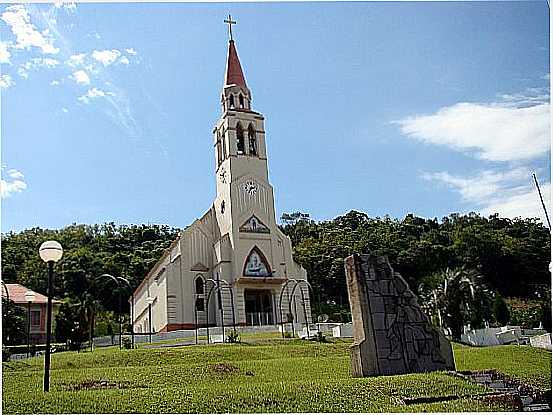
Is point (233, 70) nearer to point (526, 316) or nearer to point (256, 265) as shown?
point (256, 265)

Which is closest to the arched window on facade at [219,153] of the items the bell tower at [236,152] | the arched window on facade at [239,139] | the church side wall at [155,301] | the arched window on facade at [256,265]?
the bell tower at [236,152]

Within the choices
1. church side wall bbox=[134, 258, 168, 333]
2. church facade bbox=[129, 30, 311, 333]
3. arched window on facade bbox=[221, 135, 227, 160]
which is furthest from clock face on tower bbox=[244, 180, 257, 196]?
church side wall bbox=[134, 258, 168, 333]

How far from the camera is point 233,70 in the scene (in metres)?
28.1

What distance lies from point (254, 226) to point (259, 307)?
10.9 feet

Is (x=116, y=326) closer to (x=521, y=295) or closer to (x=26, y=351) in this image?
(x=26, y=351)

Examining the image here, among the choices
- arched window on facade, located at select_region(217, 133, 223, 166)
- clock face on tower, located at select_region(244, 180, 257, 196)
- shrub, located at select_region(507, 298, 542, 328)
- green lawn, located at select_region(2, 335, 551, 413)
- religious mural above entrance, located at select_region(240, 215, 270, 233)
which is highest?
arched window on facade, located at select_region(217, 133, 223, 166)

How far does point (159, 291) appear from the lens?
24.9 metres

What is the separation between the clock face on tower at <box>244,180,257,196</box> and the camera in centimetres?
2566

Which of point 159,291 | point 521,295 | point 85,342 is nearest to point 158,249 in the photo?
point 159,291

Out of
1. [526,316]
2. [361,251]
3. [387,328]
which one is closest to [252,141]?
[361,251]

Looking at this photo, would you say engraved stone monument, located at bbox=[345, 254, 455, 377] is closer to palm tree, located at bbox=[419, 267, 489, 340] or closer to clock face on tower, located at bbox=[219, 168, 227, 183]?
palm tree, located at bbox=[419, 267, 489, 340]

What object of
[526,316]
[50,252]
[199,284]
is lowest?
[526,316]

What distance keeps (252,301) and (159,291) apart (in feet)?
12.6

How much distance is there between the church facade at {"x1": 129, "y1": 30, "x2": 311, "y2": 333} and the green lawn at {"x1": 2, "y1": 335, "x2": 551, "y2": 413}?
1227 cm
